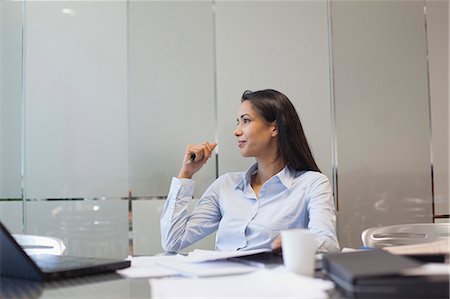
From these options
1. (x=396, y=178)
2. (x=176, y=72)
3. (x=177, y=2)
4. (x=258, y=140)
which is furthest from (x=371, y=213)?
(x=177, y=2)

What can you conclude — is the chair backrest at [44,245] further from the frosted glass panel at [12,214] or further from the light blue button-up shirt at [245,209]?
the frosted glass panel at [12,214]

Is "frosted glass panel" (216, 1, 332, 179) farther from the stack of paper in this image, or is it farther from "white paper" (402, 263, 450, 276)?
"white paper" (402, 263, 450, 276)

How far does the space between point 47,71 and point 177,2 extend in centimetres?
90

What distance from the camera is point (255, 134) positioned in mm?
2705

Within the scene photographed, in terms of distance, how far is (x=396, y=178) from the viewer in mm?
3312

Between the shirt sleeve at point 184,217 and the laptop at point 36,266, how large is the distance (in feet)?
3.38

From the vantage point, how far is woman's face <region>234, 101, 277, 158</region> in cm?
271

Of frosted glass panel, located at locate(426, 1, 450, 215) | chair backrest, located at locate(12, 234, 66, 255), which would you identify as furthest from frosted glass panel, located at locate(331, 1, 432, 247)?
chair backrest, located at locate(12, 234, 66, 255)

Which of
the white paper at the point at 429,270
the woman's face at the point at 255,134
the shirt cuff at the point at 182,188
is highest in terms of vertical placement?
the woman's face at the point at 255,134

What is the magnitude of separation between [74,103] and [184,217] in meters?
1.12

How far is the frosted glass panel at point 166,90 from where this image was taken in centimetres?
321

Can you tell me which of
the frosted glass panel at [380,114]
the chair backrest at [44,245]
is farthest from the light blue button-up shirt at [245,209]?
the frosted glass panel at [380,114]

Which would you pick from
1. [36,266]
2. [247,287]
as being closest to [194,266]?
[247,287]

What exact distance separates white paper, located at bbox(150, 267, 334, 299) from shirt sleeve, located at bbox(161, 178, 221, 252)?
1.28 m
